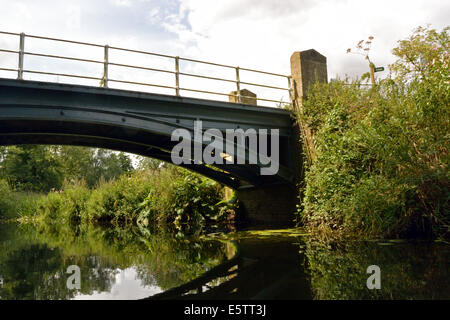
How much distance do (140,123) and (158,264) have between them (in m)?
5.07

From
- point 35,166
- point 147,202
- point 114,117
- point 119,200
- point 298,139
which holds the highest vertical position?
point 35,166

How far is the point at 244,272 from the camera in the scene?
3.31m

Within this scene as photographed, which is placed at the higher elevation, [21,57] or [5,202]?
[21,57]

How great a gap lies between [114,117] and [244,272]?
597 cm

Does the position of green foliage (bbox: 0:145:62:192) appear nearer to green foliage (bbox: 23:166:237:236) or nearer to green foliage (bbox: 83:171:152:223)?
green foliage (bbox: 23:166:237:236)

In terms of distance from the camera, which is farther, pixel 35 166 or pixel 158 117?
pixel 35 166

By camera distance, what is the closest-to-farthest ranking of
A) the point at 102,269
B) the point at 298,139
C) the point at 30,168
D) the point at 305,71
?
the point at 102,269 → the point at 298,139 → the point at 305,71 → the point at 30,168

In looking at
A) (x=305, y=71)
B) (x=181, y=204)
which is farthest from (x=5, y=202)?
(x=305, y=71)

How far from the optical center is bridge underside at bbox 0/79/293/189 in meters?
7.50

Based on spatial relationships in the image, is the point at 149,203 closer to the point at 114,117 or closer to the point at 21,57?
the point at 114,117

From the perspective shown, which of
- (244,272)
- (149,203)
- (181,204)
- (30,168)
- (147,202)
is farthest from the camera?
(30,168)

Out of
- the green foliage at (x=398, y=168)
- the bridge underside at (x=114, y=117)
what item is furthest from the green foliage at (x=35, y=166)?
the green foliage at (x=398, y=168)

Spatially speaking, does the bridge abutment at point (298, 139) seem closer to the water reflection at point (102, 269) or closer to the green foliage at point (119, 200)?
the water reflection at point (102, 269)

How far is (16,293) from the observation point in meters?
2.69
